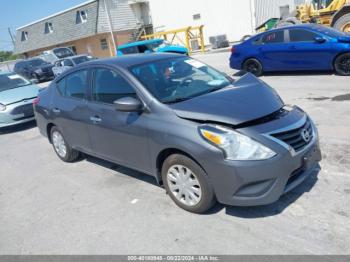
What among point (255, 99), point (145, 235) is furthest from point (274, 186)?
point (145, 235)

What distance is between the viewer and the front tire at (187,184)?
3465 millimetres

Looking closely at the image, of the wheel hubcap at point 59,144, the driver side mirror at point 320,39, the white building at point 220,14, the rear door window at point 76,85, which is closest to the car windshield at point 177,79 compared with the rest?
the rear door window at point 76,85

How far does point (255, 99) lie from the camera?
373 cm

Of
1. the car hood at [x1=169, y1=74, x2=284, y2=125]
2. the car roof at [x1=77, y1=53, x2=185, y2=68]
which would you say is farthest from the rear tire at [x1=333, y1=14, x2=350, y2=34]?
the car hood at [x1=169, y1=74, x2=284, y2=125]

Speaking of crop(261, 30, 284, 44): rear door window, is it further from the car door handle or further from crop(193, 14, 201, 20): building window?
crop(193, 14, 201, 20): building window

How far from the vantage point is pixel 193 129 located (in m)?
3.43

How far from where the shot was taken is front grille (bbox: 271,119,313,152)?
3326 millimetres

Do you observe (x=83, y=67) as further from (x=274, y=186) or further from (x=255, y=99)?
(x=274, y=186)

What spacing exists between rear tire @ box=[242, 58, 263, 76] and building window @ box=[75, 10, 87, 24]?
89.5ft

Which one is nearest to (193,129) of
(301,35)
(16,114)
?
(16,114)

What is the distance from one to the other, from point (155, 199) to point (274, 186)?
1539mm

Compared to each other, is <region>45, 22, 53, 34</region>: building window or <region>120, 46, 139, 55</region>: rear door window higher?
<region>45, 22, 53, 34</region>: building window

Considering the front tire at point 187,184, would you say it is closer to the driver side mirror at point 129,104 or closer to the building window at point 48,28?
the driver side mirror at point 129,104

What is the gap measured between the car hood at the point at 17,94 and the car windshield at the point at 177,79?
6156 millimetres
